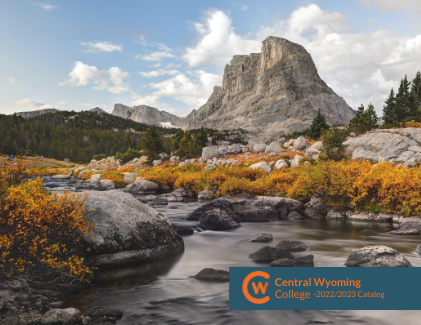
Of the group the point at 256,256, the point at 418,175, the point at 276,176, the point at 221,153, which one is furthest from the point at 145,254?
the point at 221,153

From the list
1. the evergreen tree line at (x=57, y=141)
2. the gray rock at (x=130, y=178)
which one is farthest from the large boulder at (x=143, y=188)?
the evergreen tree line at (x=57, y=141)

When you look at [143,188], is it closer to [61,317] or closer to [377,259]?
[377,259]

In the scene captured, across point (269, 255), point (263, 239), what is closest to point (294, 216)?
point (263, 239)

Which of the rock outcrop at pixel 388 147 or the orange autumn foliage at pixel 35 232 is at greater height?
the rock outcrop at pixel 388 147

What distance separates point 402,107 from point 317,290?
6434 cm

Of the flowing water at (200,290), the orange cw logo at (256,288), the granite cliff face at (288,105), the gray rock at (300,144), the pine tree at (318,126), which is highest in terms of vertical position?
the granite cliff face at (288,105)

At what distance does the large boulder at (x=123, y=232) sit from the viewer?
27.0 feet

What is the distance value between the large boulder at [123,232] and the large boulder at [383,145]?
2745 centimetres

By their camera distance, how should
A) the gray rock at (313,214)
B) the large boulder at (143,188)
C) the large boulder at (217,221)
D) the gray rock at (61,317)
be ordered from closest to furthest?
1. the gray rock at (61,317)
2. the large boulder at (217,221)
3. the gray rock at (313,214)
4. the large boulder at (143,188)

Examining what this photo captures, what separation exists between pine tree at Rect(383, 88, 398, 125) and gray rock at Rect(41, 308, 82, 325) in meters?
63.3

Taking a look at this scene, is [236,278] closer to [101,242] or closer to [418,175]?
[101,242]

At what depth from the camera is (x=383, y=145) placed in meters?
31.5

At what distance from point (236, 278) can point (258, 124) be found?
16590cm

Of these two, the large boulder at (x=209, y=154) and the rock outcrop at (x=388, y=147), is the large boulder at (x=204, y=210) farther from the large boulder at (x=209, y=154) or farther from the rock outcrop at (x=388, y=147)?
the large boulder at (x=209, y=154)
